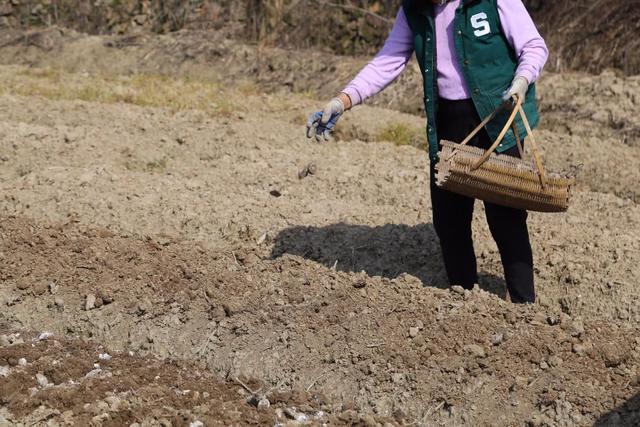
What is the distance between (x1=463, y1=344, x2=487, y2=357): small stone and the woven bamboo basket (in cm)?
61

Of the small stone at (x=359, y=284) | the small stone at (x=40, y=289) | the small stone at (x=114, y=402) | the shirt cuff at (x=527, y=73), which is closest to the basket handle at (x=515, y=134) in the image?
the shirt cuff at (x=527, y=73)

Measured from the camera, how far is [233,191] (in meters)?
6.94

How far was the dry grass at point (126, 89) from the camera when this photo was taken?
9484 mm

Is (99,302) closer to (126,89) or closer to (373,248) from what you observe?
(373,248)

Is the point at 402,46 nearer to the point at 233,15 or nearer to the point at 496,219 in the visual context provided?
the point at 496,219

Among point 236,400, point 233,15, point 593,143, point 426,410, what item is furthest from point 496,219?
point 233,15

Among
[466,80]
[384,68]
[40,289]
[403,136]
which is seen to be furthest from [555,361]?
[403,136]

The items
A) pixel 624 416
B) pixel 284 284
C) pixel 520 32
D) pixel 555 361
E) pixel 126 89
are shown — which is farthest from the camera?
pixel 126 89

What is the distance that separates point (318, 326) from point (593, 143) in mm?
3857

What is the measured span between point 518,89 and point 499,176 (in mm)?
359

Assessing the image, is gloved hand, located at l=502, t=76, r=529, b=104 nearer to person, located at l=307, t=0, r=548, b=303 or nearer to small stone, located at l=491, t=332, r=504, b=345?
person, located at l=307, t=0, r=548, b=303

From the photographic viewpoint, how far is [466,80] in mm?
4645

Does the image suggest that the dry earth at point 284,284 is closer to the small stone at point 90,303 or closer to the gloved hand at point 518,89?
the small stone at point 90,303

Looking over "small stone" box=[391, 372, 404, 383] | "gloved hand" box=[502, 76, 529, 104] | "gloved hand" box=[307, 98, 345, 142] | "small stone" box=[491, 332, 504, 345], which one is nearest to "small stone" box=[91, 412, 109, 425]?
"small stone" box=[391, 372, 404, 383]
